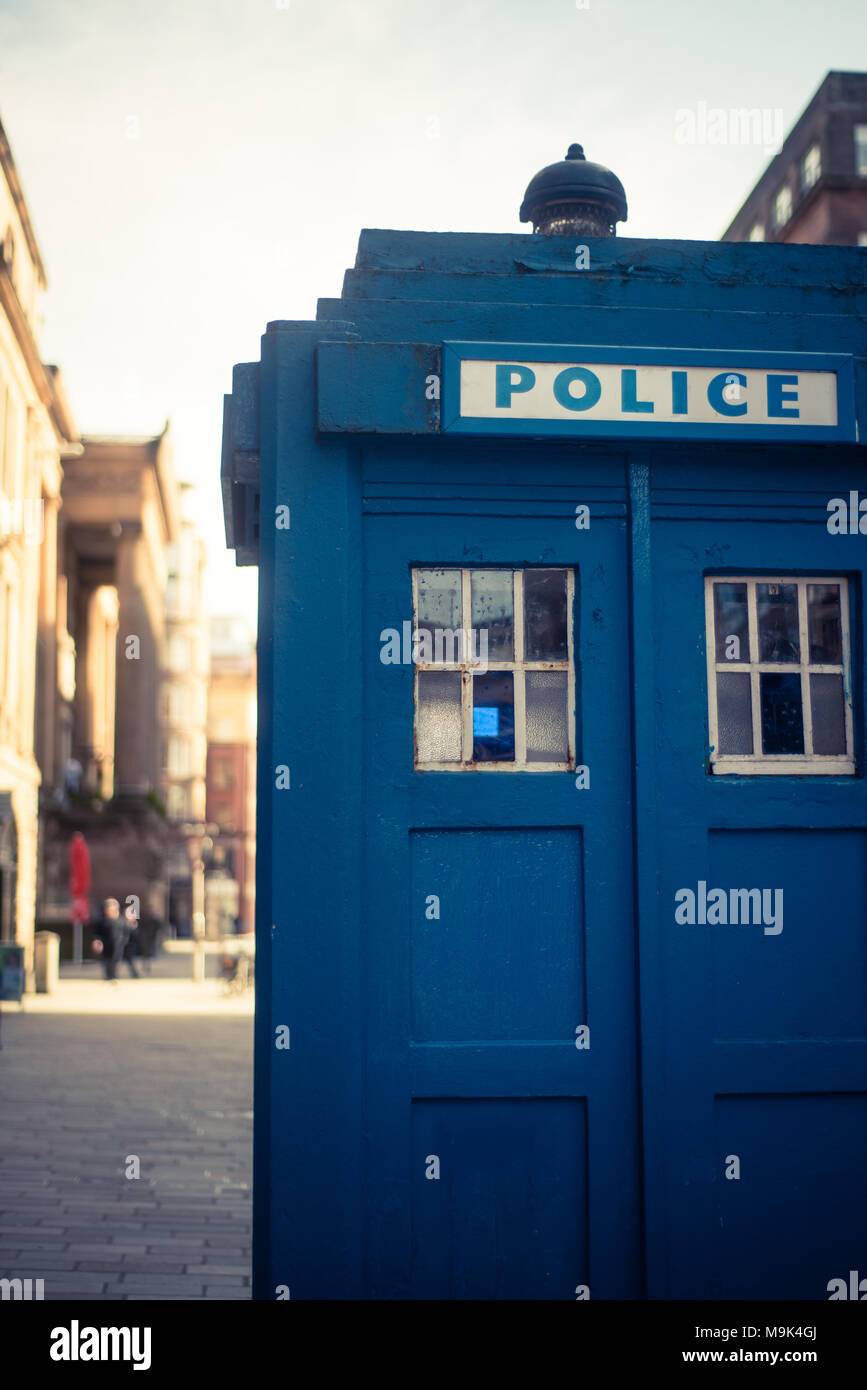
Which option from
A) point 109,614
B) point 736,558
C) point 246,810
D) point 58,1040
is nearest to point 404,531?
point 736,558

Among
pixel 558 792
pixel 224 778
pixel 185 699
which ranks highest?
pixel 185 699

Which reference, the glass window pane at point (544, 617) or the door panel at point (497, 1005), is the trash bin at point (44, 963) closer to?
the door panel at point (497, 1005)

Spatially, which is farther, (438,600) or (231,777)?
(231,777)

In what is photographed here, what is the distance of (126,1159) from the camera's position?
28.8 ft

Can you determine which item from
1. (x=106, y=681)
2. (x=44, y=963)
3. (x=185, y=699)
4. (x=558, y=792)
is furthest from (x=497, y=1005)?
(x=185, y=699)

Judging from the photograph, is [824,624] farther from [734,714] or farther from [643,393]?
[643,393]

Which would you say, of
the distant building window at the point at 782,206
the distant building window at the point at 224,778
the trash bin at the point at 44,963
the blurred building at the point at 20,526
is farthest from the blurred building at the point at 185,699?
the trash bin at the point at 44,963

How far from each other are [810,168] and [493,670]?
45.7 m

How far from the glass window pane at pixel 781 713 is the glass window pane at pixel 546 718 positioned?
0.70m

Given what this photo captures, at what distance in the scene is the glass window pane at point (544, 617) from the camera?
4.59 metres

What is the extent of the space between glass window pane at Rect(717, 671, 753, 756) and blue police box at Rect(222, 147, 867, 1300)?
1cm

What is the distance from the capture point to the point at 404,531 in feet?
14.9

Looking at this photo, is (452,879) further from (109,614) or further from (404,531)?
(109,614)

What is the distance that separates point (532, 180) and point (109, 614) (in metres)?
54.9
